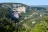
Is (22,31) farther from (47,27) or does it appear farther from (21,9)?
(21,9)

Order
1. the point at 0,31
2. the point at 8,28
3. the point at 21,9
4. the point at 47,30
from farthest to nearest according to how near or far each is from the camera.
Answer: the point at 21,9 < the point at 8,28 < the point at 0,31 < the point at 47,30

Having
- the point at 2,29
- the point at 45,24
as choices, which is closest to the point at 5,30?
the point at 2,29

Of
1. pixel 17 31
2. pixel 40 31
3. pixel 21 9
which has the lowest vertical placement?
pixel 21 9

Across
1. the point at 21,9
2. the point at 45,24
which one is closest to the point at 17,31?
the point at 45,24

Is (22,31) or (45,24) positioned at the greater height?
(45,24)

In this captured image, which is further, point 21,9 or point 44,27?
point 21,9

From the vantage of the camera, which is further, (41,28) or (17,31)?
(17,31)

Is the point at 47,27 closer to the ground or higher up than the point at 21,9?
higher up

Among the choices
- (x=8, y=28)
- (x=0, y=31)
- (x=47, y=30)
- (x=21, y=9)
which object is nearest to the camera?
(x=47, y=30)

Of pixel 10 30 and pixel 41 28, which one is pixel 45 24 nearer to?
pixel 41 28
